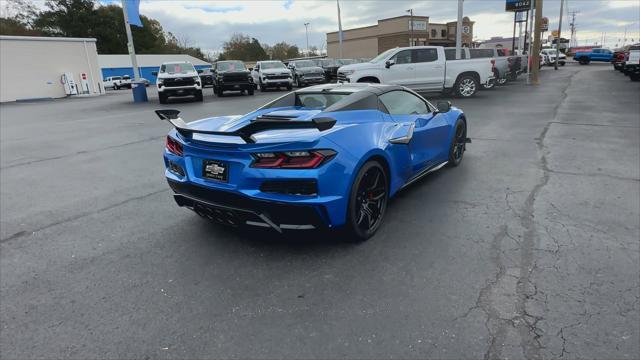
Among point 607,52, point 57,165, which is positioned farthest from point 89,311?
point 607,52

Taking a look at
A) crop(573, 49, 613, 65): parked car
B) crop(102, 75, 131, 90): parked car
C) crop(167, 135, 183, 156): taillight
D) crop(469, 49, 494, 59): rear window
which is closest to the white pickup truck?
crop(469, 49, 494, 59): rear window

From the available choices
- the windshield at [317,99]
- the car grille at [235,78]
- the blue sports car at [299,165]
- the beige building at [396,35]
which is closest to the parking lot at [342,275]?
the blue sports car at [299,165]

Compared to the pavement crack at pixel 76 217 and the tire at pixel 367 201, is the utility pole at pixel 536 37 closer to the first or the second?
the tire at pixel 367 201

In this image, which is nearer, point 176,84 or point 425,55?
point 425,55

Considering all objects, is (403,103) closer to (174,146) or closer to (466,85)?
(174,146)

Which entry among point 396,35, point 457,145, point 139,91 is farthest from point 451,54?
point 396,35

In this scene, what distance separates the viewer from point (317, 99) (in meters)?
4.74

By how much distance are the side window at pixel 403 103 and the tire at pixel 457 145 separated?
3.04 feet

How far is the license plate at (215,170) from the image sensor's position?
333 cm

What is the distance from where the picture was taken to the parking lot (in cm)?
251

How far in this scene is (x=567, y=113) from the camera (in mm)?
11734

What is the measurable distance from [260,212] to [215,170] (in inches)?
21.4

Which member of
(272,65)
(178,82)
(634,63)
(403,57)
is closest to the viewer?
(403,57)

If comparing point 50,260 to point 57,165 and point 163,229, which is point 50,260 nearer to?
point 163,229
